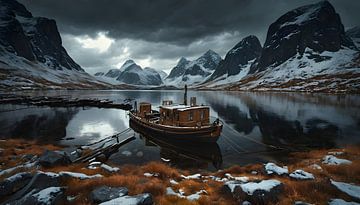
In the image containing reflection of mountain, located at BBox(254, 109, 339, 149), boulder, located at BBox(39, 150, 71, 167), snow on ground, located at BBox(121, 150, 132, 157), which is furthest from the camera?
reflection of mountain, located at BBox(254, 109, 339, 149)

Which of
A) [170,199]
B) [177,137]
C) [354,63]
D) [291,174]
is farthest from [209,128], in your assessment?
[354,63]

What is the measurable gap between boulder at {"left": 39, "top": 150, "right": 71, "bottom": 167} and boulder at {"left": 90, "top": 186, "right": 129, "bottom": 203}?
8.37 metres

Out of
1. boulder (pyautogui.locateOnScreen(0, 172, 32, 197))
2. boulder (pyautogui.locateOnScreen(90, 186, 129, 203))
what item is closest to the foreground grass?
boulder (pyautogui.locateOnScreen(90, 186, 129, 203))

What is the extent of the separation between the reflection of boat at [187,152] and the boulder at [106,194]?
1109 cm

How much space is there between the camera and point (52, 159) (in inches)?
691

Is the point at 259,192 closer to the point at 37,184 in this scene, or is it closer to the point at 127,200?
the point at 127,200

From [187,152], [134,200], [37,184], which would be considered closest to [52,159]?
[37,184]

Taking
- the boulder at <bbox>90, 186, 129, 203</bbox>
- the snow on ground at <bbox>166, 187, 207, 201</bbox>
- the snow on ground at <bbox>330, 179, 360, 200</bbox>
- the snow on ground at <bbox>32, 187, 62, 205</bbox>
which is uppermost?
the snow on ground at <bbox>32, 187, 62, 205</bbox>

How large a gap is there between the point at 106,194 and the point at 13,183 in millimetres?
6008

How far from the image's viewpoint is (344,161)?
59.5 feet

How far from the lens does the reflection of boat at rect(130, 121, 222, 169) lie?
23.1 metres

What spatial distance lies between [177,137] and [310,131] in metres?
24.8

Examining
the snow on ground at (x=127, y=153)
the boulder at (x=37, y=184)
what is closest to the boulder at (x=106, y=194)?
the boulder at (x=37, y=184)

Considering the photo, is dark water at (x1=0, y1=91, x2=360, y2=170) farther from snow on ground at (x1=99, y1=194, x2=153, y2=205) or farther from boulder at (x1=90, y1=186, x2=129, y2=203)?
snow on ground at (x1=99, y1=194, x2=153, y2=205)
